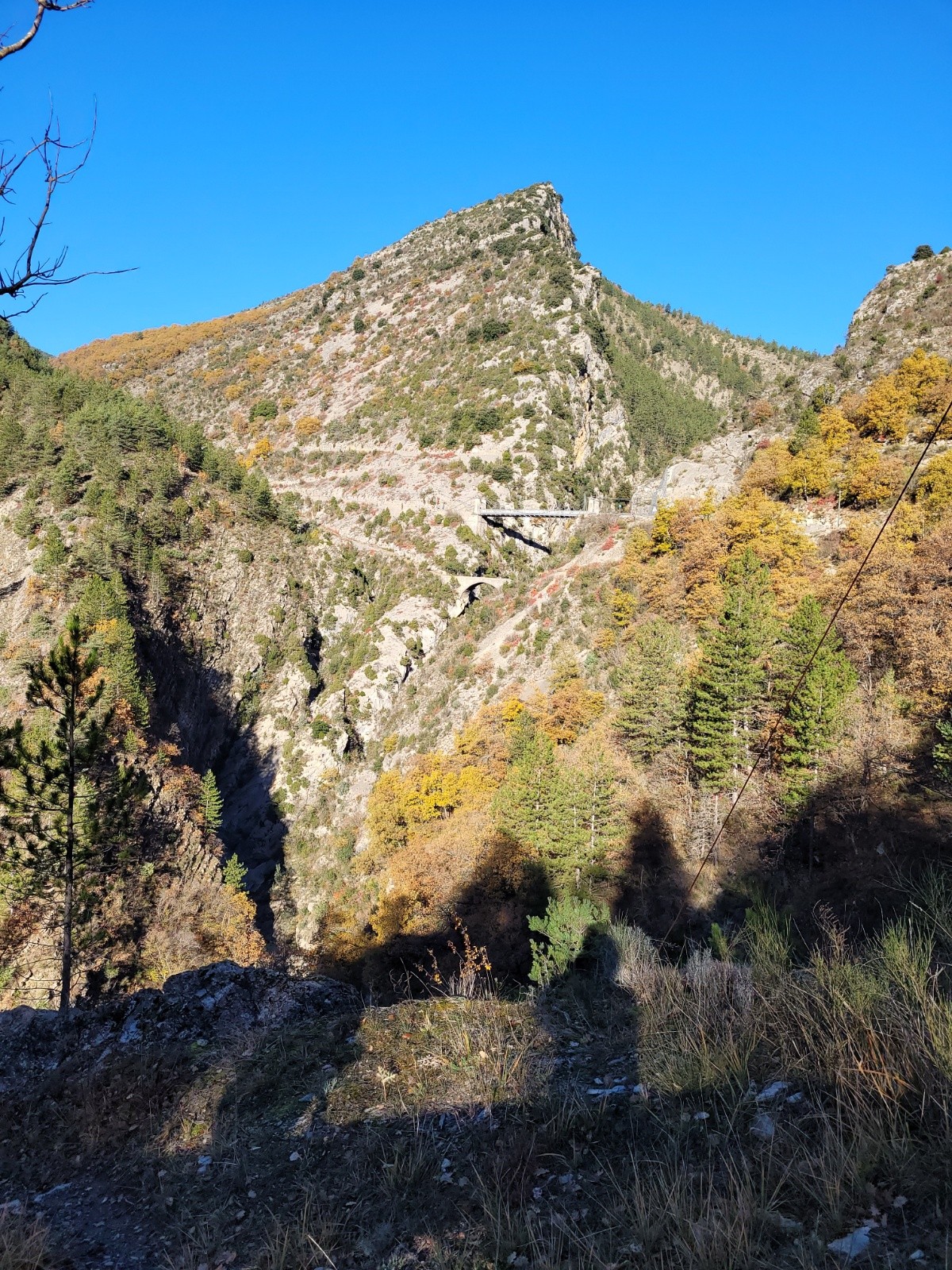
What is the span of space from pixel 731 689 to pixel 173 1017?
73.4 ft

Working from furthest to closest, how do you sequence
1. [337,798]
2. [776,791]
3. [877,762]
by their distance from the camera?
[337,798] → [776,791] → [877,762]

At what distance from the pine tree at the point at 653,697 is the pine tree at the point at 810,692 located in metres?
4.62

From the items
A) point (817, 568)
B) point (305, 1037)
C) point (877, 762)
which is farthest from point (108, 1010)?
point (817, 568)

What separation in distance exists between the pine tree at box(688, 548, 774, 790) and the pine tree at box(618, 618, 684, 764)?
1.62 m

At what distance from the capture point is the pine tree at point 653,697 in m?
27.6

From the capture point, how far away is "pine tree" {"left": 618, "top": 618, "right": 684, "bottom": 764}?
1088 inches

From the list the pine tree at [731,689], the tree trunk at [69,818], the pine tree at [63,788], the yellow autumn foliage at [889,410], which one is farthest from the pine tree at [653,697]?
the yellow autumn foliage at [889,410]

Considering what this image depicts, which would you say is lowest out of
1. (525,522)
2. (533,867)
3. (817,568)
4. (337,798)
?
(337,798)

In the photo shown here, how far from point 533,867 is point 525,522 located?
45894mm

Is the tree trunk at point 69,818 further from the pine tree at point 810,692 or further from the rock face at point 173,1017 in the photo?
the pine tree at point 810,692

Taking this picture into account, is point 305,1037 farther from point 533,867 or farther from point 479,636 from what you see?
point 479,636

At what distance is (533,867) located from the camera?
25250mm

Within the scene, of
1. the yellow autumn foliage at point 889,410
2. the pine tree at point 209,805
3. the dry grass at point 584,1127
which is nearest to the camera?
the dry grass at point 584,1127

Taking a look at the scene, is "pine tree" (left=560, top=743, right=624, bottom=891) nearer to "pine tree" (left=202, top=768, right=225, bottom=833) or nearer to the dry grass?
the dry grass
